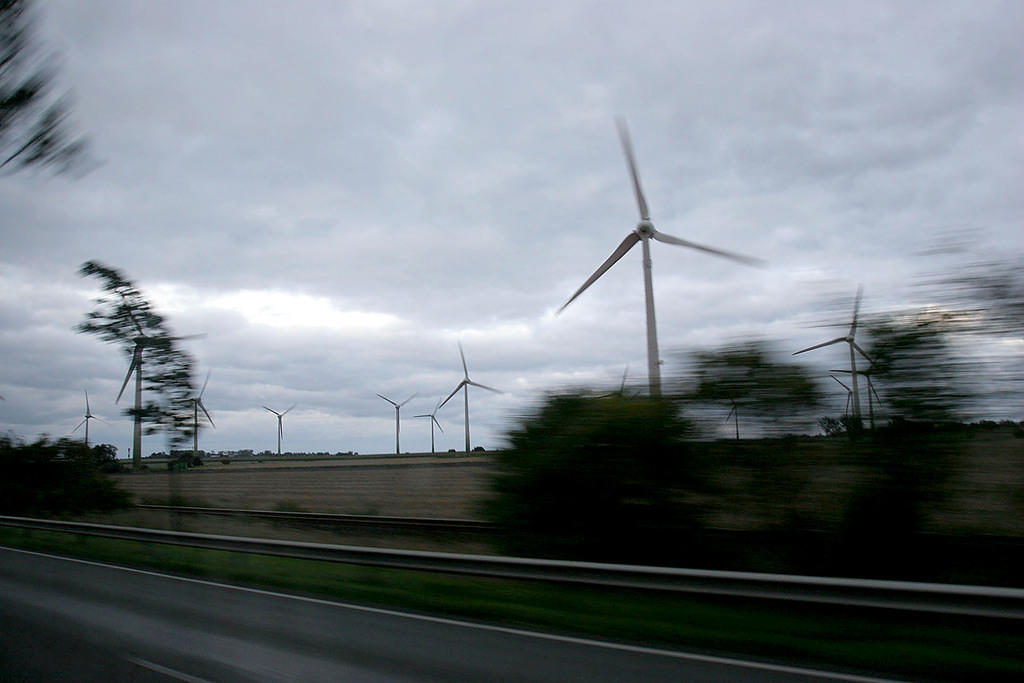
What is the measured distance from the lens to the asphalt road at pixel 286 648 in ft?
20.7

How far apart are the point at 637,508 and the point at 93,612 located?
8.29 meters

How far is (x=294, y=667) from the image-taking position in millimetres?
6637

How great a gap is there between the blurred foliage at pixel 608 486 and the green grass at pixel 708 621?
2.50 meters

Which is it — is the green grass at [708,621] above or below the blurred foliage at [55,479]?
below

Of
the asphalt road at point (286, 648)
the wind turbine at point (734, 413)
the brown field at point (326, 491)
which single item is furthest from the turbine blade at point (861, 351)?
the brown field at point (326, 491)

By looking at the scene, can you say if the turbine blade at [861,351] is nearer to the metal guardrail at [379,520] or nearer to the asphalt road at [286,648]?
the asphalt road at [286,648]

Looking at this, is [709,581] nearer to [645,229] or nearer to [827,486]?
[827,486]

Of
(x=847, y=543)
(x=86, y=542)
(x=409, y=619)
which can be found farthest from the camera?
(x=86, y=542)

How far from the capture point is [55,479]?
30219 millimetres

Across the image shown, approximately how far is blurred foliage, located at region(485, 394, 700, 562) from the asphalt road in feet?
16.3

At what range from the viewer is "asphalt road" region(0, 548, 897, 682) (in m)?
6.32

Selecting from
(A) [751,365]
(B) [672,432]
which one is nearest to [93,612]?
(B) [672,432]

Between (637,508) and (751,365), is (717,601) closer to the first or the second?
(637,508)

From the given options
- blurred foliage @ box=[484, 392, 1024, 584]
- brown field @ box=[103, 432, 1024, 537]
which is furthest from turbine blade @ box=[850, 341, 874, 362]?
brown field @ box=[103, 432, 1024, 537]
